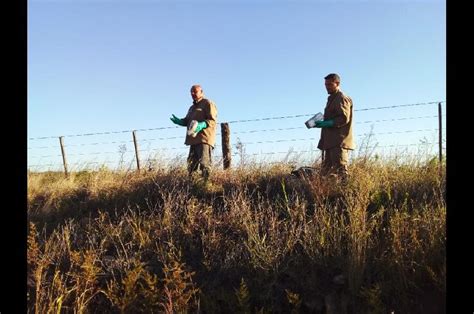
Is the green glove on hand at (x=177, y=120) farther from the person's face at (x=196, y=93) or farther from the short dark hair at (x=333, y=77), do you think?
the short dark hair at (x=333, y=77)

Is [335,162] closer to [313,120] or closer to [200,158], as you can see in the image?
[313,120]

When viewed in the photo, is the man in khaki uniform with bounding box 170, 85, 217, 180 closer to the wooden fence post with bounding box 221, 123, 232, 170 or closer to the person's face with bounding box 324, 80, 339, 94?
the person's face with bounding box 324, 80, 339, 94

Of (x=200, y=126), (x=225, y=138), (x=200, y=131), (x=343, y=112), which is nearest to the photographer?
(x=343, y=112)

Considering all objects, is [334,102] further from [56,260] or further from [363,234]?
[56,260]

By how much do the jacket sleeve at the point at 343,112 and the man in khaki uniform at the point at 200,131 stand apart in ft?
6.30

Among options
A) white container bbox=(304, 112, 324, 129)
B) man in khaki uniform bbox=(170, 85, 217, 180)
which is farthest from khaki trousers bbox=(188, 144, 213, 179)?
white container bbox=(304, 112, 324, 129)

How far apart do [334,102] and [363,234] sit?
2.61m

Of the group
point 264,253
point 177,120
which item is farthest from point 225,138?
point 264,253

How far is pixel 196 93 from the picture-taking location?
7453 mm

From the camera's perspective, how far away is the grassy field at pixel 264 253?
13.1 ft

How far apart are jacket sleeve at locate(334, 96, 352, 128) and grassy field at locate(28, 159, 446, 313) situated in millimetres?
655

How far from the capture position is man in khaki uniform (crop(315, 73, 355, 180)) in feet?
21.2

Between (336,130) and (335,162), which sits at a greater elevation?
(336,130)

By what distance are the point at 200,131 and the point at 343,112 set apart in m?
2.17
